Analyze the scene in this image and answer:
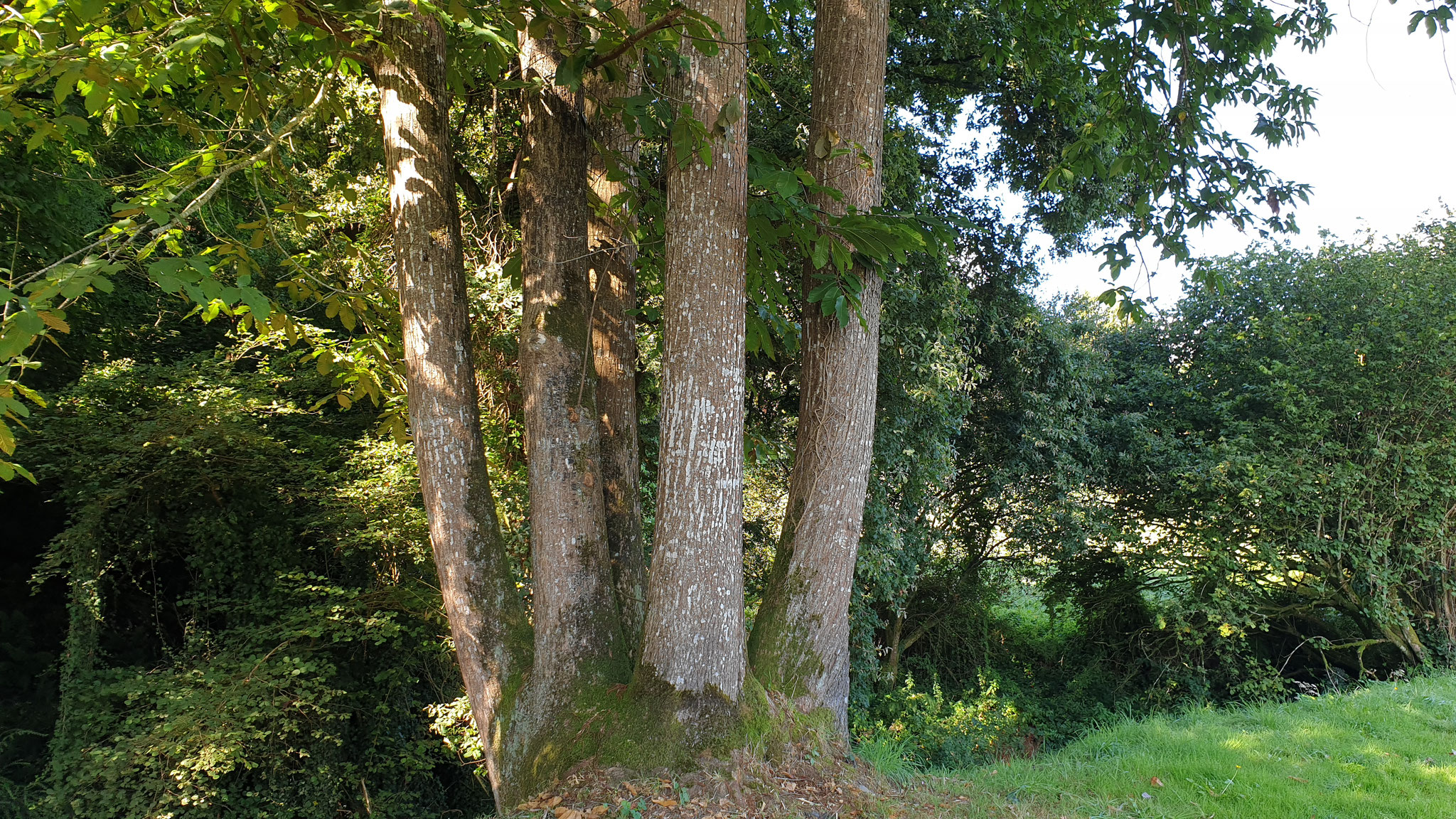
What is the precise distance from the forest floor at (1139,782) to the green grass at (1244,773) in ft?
0.03

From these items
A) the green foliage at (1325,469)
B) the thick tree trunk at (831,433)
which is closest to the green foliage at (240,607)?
the thick tree trunk at (831,433)

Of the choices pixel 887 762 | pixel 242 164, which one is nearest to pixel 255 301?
pixel 242 164

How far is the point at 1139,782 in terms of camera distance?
4.05 metres

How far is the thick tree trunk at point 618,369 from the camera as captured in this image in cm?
419

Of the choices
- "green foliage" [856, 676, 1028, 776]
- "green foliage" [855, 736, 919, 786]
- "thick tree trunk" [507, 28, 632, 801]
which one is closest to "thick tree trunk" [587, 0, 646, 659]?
"thick tree trunk" [507, 28, 632, 801]

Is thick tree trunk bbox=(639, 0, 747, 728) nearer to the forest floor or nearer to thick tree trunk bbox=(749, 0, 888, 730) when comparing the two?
the forest floor

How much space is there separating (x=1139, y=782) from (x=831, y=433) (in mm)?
2442

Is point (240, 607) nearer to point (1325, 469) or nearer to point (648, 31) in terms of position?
point (648, 31)

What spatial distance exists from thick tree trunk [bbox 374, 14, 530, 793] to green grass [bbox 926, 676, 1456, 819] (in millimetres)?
2067

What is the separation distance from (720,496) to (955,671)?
968cm

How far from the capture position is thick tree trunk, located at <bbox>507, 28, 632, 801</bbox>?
3.53m

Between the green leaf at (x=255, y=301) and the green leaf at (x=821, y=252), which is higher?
the green leaf at (x=821, y=252)

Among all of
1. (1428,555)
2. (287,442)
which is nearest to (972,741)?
(1428,555)

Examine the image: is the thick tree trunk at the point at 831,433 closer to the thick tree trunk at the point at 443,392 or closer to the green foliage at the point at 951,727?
the thick tree trunk at the point at 443,392
